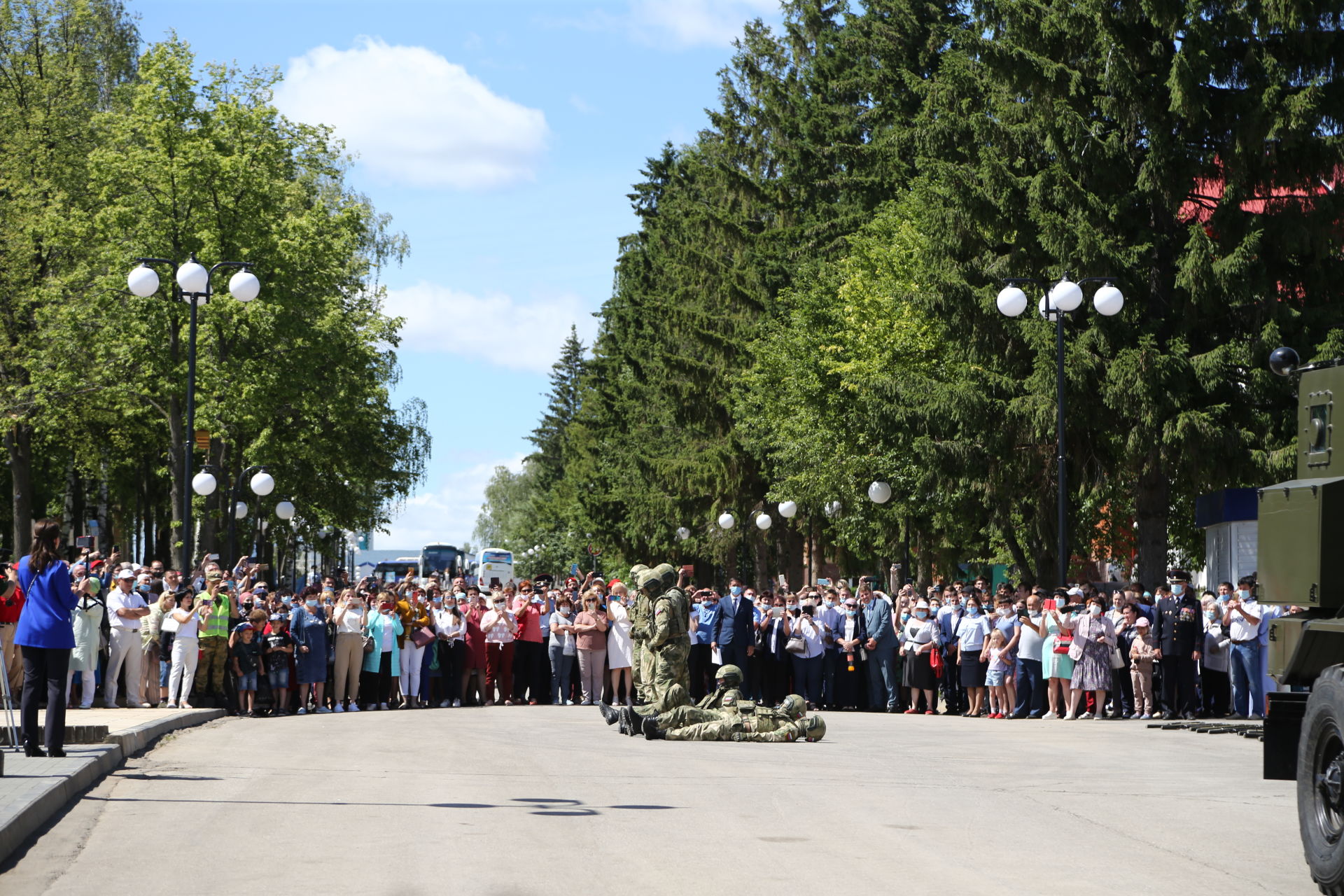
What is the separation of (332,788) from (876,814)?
432 cm

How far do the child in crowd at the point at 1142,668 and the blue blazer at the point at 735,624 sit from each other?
5985 millimetres

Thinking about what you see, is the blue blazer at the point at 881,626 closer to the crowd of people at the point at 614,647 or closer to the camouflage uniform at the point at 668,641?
the crowd of people at the point at 614,647

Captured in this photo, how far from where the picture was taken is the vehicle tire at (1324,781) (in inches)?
316

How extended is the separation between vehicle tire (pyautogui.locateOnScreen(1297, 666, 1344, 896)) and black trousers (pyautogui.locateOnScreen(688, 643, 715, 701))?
1837 centimetres

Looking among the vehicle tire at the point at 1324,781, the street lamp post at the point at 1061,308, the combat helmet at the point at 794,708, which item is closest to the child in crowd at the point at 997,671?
the street lamp post at the point at 1061,308

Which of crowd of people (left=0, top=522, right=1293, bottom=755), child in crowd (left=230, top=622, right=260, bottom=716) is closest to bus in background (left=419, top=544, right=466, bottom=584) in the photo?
crowd of people (left=0, top=522, right=1293, bottom=755)

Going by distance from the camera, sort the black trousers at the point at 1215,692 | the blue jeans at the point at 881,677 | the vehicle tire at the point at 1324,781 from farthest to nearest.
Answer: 1. the blue jeans at the point at 881,677
2. the black trousers at the point at 1215,692
3. the vehicle tire at the point at 1324,781

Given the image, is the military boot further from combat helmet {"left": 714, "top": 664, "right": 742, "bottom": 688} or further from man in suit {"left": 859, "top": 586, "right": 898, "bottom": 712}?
man in suit {"left": 859, "top": 586, "right": 898, "bottom": 712}

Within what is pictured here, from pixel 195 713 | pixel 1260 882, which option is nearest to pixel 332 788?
pixel 1260 882

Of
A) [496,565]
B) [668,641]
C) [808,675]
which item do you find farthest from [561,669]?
[496,565]

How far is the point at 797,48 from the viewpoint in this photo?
53.1 meters

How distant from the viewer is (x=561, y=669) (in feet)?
88.7

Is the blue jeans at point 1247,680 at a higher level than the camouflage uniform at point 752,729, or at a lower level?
higher

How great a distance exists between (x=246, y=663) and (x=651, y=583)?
666 cm
